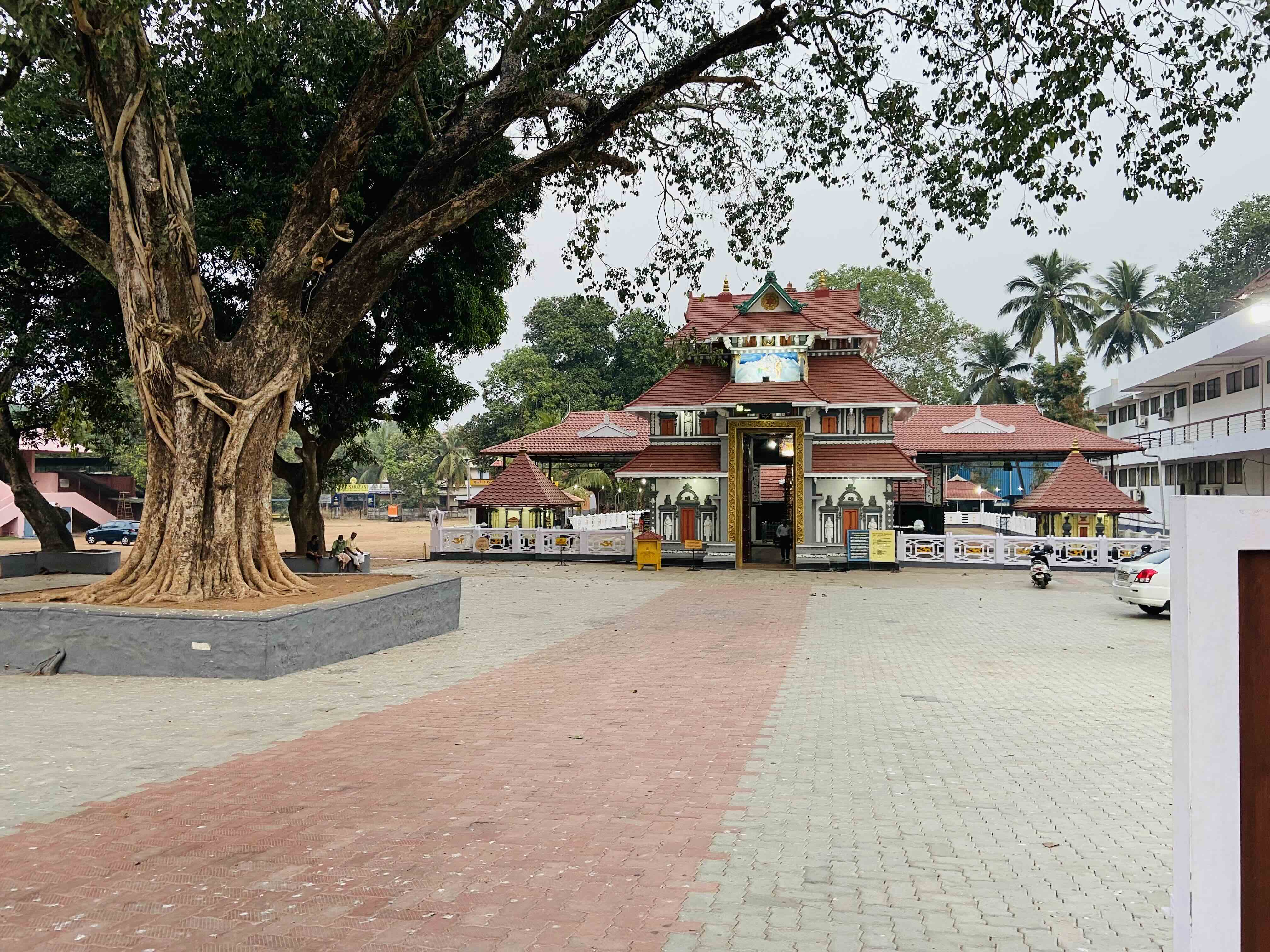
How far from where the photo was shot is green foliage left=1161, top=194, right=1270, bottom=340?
4912cm

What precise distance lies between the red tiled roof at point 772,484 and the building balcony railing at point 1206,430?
44.2ft

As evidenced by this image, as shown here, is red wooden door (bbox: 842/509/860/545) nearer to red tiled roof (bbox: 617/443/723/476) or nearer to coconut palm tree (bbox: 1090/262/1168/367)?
red tiled roof (bbox: 617/443/723/476)

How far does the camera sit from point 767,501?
112 ft

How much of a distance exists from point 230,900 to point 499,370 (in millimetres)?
48956

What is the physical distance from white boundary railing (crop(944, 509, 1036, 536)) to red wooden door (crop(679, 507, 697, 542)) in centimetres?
1053

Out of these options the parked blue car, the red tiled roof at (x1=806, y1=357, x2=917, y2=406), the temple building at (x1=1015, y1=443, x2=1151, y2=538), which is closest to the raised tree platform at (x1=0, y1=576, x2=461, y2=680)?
the red tiled roof at (x1=806, y1=357, x2=917, y2=406)

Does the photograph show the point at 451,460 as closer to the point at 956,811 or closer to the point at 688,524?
the point at 688,524

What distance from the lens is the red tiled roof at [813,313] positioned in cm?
2689

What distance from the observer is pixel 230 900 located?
4.16 m

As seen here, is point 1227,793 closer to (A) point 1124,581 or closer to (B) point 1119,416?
(A) point 1124,581

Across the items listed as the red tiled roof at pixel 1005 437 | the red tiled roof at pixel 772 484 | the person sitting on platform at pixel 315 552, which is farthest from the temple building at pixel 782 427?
the person sitting on platform at pixel 315 552

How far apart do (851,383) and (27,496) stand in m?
20.9

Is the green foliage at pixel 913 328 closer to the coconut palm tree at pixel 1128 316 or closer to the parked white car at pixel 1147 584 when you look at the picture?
the coconut palm tree at pixel 1128 316

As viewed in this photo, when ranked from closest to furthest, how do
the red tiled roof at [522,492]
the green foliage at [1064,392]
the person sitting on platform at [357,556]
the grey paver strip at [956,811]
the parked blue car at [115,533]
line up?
1. the grey paver strip at [956,811]
2. the person sitting on platform at [357,556]
3. the red tiled roof at [522,492]
4. the parked blue car at [115,533]
5. the green foliage at [1064,392]
